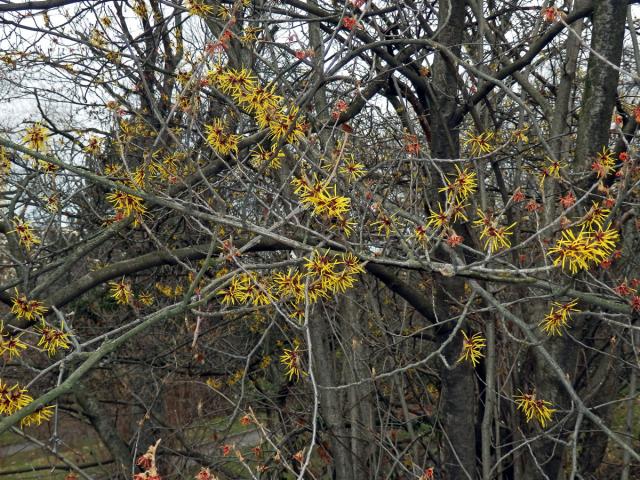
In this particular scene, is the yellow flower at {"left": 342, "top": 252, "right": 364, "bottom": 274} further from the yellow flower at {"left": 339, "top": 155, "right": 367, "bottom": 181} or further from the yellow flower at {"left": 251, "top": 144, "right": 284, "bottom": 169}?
the yellow flower at {"left": 251, "top": 144, "right": 284, "bottom": 169}

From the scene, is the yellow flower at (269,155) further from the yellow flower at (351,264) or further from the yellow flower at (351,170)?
the yellow flower at (351,264)

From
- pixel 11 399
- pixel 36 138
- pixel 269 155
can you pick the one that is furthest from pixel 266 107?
pixel 11 399

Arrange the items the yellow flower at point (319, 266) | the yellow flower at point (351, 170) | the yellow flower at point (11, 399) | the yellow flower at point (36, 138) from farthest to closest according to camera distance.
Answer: the yellow flower at point (351, 170) → the yellow flower at point (36, 138) → the yellow flower at point (319, 266) → the yellow flower at point (11, 399)

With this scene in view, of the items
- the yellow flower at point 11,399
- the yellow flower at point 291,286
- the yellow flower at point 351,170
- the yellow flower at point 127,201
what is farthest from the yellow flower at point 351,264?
the yellow flower at point 11,399

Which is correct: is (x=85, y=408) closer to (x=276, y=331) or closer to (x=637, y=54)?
(x=276, y=331)

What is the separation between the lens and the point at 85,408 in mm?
4633

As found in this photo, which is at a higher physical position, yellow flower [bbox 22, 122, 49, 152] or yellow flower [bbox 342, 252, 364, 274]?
yellow flower [bbox 22, 122, 49, 152]

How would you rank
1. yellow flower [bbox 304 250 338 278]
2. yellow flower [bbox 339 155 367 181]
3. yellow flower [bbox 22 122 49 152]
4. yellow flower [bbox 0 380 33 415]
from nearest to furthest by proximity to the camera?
yellow flower [bbox 0 380 33 415]
yellow flower [bbox 304 250 338 278]
yellow flower [bbox 22 122 49 152]
yellow flower [bbox 339 155 367 181]

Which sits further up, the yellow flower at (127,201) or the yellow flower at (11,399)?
the yellow flower at (127,201)

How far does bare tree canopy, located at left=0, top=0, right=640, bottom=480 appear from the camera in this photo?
105 inches

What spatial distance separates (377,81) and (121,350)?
3.98 metres

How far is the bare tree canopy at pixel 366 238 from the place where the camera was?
8.78 feet

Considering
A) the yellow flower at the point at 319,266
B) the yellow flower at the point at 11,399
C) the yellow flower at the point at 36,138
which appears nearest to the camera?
the yellow flower at the point at 11,399

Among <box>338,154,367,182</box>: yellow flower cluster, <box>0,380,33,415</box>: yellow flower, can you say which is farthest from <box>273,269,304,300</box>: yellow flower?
<box>0,380,33,415</box>: yellow flower
